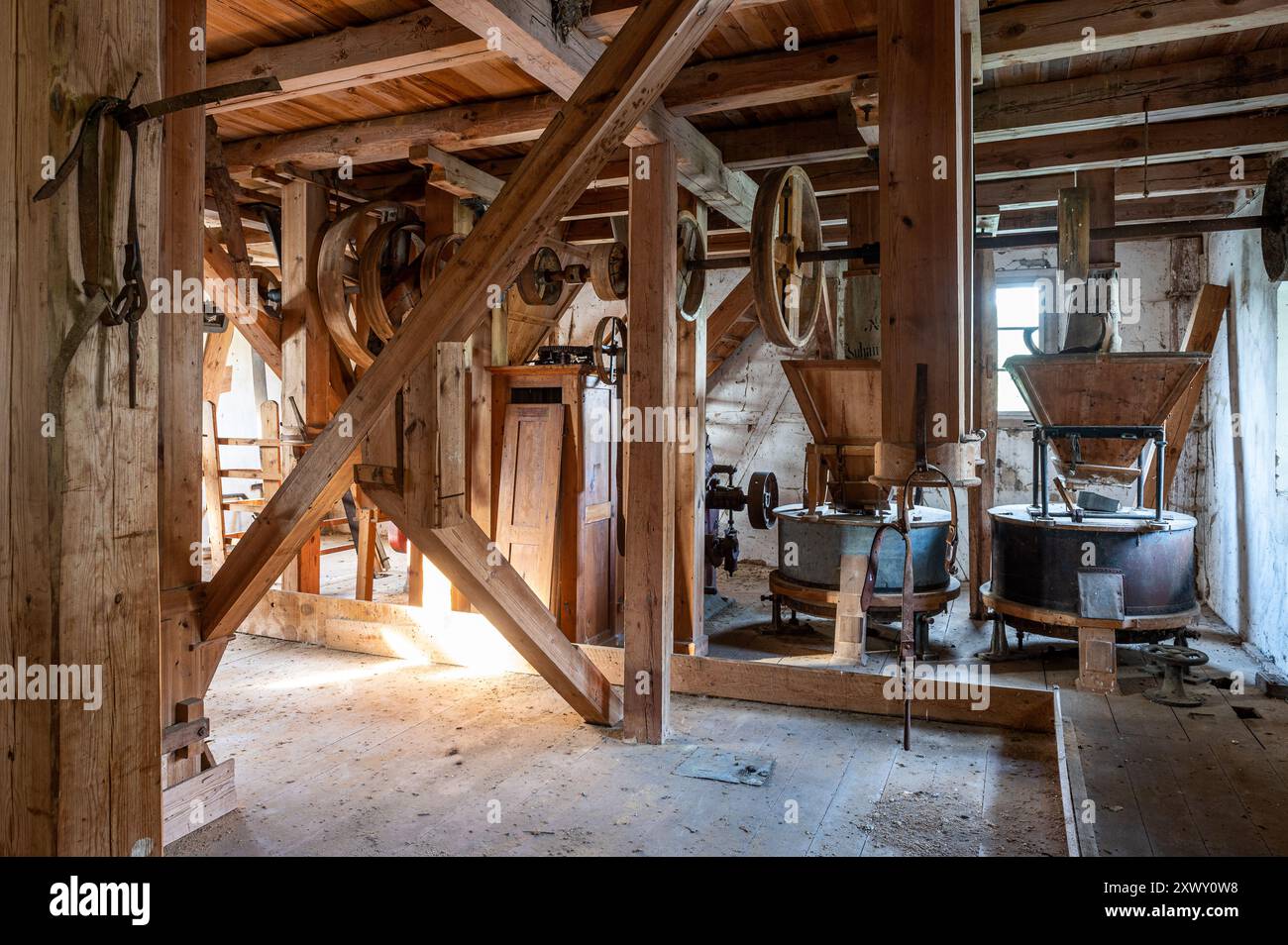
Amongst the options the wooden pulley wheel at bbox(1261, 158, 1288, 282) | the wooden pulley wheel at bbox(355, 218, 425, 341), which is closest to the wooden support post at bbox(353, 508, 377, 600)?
the wooden pulley wheel at bbox(355, 218, 425, 341)

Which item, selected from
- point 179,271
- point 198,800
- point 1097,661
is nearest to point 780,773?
point 198,800

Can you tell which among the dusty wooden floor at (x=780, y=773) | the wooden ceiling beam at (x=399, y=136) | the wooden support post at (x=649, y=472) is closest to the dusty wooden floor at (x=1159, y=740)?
the dusty wooden floor at (x=780, y=773)

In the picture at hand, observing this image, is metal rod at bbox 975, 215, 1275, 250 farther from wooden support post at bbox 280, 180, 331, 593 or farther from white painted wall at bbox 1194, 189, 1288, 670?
wooden support post at bbox 280, 180, 331, 593

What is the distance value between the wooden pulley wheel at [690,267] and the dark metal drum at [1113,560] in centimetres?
248

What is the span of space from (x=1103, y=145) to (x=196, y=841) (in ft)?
18.4

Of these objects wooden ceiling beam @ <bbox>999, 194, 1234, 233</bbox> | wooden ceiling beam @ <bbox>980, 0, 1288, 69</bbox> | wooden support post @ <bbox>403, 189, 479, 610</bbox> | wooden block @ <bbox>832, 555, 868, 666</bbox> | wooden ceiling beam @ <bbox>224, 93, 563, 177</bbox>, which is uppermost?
wooden ceiling beam @ <bbox>999, 194, 1234, 233</bbox>

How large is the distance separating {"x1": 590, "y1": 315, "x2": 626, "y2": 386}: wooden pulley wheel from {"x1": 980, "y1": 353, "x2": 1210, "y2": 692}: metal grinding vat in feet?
8.05

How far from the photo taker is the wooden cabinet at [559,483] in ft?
18.7

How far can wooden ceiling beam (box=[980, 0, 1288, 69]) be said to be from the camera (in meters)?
3.32

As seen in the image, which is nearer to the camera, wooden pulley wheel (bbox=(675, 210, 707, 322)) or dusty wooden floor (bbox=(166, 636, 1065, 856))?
dusty wooden floor (bbox=(166, 636, 1065, 856))

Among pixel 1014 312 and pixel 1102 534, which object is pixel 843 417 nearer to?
pixel 1102 534

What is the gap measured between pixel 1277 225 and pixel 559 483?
4.01 m

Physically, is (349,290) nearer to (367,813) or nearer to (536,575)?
(536,575)

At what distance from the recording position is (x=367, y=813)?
3.23 meters
